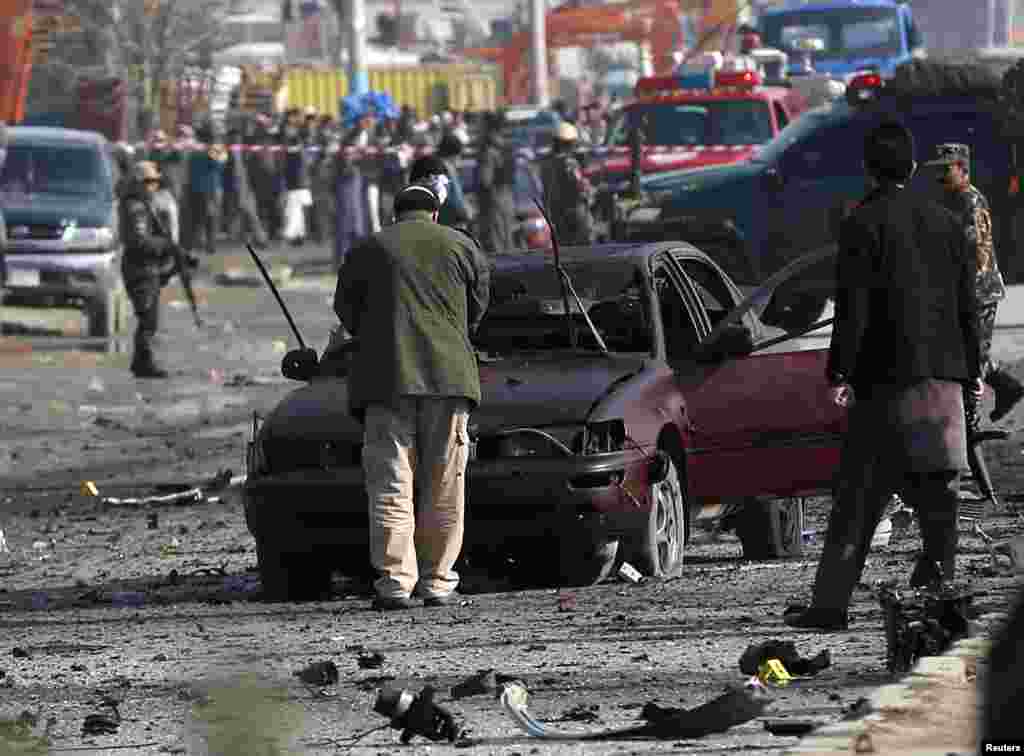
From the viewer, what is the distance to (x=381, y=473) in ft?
34.8

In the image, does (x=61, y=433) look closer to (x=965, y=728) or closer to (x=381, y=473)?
(x=381, y=473)

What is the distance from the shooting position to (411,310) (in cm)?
1064

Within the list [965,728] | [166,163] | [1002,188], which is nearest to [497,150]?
[166,163]

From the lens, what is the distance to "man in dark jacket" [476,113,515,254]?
3198 cm

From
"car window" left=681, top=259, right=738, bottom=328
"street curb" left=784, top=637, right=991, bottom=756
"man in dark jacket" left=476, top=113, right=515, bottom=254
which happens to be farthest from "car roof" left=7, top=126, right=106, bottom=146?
"street curb" left=784, top=637, right=991, bottom=756

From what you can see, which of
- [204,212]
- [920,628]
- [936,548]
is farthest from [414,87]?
[920,628]

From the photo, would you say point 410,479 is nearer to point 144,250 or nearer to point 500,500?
point 500,500

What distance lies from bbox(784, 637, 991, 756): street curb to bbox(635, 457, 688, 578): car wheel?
9.12 ft

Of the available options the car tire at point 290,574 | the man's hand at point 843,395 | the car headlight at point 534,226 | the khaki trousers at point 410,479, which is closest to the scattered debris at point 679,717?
the man's hand at point 843,395

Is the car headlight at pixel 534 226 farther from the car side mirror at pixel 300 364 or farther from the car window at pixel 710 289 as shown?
the car side mirror at pixel 300 364

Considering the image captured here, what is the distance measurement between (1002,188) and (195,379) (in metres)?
7.17

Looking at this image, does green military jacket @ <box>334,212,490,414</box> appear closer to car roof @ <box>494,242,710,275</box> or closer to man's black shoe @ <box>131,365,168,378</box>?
car roof @ <box>494,242,710,275</box>

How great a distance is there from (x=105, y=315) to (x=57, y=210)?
1.18 m

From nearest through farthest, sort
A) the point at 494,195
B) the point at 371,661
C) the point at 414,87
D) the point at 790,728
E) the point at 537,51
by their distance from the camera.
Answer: the point at 790,728 < the point at 371,661 < the point at 494,195 < the point at 537,51 < the point at 414,87
